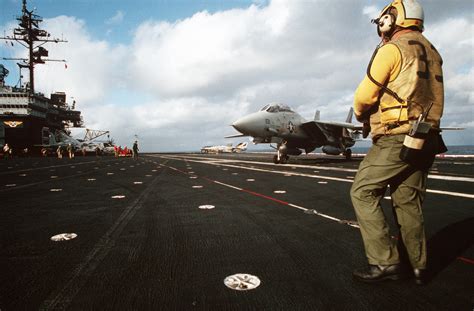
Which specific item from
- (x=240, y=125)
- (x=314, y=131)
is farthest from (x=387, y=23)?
(x=314, y=131)

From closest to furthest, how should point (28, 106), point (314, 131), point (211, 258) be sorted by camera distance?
point (211, 258), point (314, 131), point (28, 106)

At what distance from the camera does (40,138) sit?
5981 cm

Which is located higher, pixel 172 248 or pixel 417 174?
pixel 417 174

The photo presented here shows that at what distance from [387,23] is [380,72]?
59 cm

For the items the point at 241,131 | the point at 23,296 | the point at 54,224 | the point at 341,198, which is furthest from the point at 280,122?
the point at 23,296

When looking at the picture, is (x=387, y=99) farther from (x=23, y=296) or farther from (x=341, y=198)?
(x=341, y=198)

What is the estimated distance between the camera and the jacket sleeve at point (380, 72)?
230 centimetres

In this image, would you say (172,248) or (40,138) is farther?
(40,138)

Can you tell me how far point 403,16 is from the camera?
246 cm

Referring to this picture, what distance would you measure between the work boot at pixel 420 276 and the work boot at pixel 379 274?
11 centimetres

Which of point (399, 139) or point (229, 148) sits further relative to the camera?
point (229, 148)

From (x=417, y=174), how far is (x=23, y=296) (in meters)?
3.29

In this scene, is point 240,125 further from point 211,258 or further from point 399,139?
point 399,139

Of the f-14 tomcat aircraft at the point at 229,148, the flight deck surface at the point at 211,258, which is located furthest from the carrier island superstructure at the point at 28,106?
the flight deck surface at the point at 211,258
